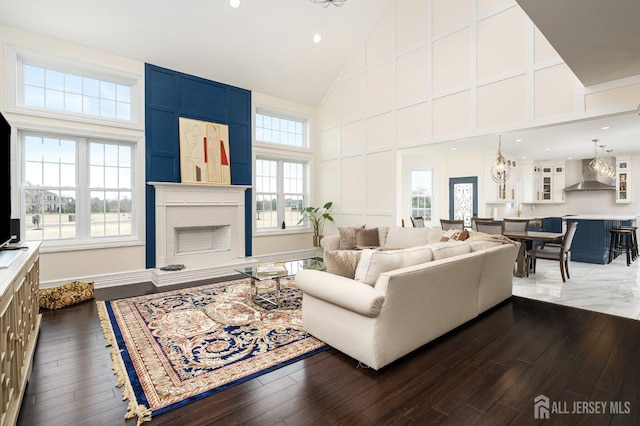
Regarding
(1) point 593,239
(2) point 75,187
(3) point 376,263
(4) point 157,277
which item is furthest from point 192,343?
(1) point 593,239

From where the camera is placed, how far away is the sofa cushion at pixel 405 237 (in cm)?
521

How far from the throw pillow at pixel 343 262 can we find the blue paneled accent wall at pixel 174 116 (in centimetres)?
391

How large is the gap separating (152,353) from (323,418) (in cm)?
165

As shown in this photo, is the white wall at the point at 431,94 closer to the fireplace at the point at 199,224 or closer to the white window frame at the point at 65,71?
the fireplace at the point at 199,224

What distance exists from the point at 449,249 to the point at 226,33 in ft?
16.3

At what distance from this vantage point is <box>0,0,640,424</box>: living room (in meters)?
4.29

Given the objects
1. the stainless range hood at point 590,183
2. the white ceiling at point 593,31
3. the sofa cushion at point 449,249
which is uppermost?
the white ceiling at point 593,31

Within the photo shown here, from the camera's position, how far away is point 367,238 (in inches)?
222

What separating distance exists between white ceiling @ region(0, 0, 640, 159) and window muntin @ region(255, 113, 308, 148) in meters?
0.52

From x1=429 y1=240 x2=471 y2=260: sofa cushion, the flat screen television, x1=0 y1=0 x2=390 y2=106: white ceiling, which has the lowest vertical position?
x1=429 y1=240 x2=471 y2=260: sofa cushion

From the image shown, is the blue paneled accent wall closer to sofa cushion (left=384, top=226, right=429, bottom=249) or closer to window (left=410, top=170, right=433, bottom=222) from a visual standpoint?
sofa cushion (left=384, top=226, right=429, bottom=249)

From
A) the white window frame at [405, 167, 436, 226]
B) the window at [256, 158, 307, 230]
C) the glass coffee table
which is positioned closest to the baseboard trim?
the glass coffee table

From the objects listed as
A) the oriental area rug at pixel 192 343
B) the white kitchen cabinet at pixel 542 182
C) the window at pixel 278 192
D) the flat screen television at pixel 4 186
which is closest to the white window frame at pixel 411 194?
the white kitchen cabinet at pixel 542 182

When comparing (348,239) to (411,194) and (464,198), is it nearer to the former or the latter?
(411,194)
